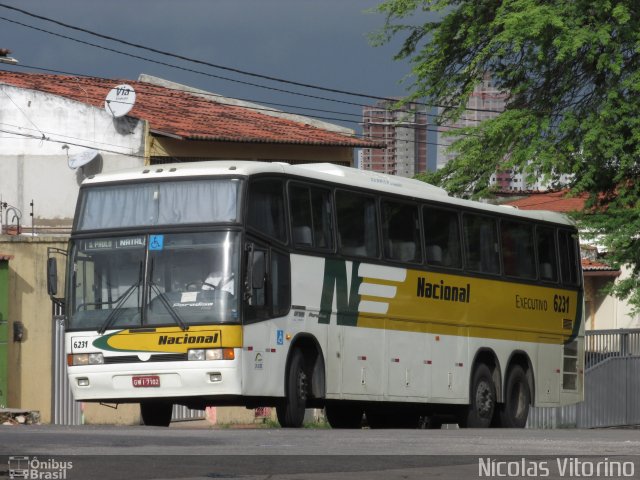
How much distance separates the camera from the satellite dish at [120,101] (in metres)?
39.7

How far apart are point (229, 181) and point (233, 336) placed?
1.98 meters

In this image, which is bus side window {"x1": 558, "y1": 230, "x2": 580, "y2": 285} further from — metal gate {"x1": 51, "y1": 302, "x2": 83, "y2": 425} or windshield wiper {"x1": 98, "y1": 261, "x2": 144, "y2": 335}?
metal gate {"x1": 51, "y1": 302, "x2": 83, "y2": 425}

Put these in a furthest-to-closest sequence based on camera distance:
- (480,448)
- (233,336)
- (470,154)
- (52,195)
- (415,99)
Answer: (52,195) < (415,99) < (470,154) < (233,336) < (480,448)

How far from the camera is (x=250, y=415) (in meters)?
32.2

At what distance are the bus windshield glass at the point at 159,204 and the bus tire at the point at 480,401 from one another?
642 centimetres

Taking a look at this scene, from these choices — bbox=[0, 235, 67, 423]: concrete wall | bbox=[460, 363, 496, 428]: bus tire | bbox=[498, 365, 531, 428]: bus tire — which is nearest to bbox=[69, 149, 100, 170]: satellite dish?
bbox=[0, 235, 67, 423]: concrete wall

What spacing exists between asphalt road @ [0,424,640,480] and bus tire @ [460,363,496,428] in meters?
8.27

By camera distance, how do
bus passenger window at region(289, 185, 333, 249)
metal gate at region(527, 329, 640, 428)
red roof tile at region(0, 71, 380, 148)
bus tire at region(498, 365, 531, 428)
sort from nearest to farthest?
bus passenger window at region(289, 185, 333, 249) < bus tire at region(498, 365, 531, 428) < metal gate at region(527, 329, 640, 428) < red roof tile at region(0, 71, 380, 148)

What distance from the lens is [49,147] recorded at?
137 ft

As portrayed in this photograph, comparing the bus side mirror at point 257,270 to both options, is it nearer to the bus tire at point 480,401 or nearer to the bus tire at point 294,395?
the bus tire at point 294,395

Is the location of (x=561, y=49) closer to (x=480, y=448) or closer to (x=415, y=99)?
(x=415, y=99)

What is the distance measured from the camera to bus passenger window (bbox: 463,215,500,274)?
23.2m

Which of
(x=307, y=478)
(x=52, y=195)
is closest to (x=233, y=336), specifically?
(x=307, y=478)

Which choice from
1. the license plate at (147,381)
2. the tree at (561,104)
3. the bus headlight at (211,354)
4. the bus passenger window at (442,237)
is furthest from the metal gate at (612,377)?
the license plate at (147,381)
